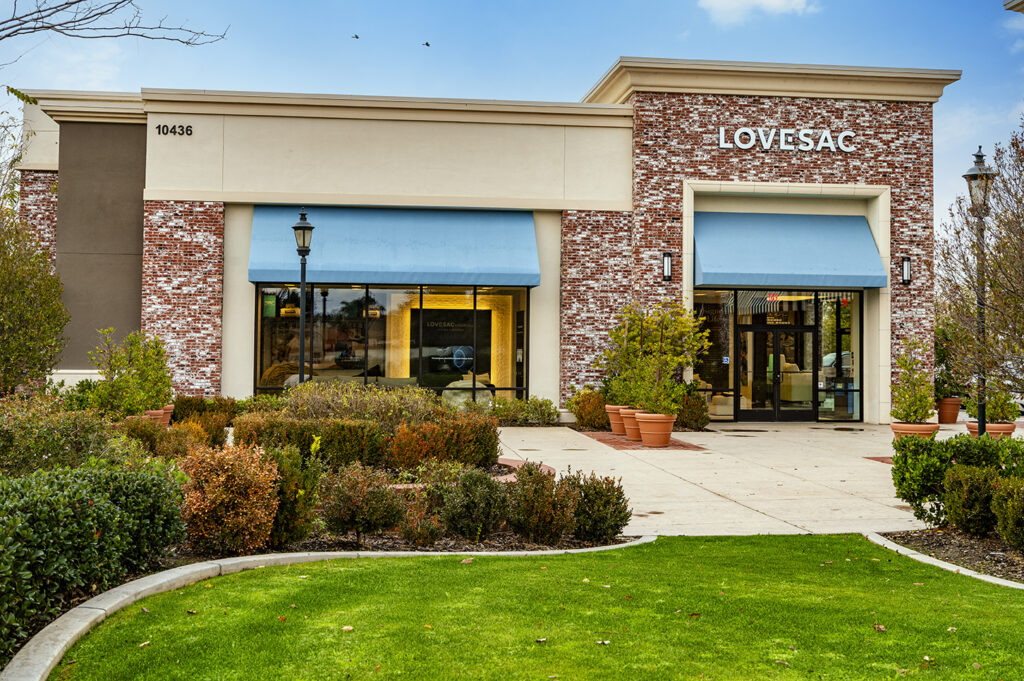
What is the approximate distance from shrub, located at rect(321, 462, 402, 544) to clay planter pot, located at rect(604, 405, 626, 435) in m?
11.5

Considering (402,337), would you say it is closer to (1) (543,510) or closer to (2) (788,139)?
(2) (788,139)

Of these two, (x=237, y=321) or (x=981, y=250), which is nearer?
(x=981, y=250)

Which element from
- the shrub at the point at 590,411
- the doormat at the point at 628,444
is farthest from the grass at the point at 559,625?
the shrub at the point at 590,411

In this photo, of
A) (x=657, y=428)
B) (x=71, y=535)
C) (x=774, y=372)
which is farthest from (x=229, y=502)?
(x=774, y=372)

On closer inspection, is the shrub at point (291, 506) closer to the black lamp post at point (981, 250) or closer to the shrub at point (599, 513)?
the shrub at point (599, 513)

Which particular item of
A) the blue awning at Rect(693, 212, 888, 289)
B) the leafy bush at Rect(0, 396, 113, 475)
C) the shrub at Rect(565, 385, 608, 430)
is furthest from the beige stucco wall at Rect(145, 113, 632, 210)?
the leafy bush at Rect(0, 396, 113, 475)

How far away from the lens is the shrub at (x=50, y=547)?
187 inches

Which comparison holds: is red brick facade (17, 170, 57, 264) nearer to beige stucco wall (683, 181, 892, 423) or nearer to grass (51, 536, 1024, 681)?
beige stucco wall (683, 181, 892, 423)

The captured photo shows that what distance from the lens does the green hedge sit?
4.80m

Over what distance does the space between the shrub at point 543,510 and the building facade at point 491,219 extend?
12711 mm

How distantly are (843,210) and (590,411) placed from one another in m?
8.88

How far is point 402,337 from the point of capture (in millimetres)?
21438

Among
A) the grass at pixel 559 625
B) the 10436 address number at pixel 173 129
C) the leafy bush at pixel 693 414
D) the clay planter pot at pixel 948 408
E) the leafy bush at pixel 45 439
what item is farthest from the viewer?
the clay planter pot at pixel 948 408

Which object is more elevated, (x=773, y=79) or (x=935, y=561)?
(x=773, y=79)
